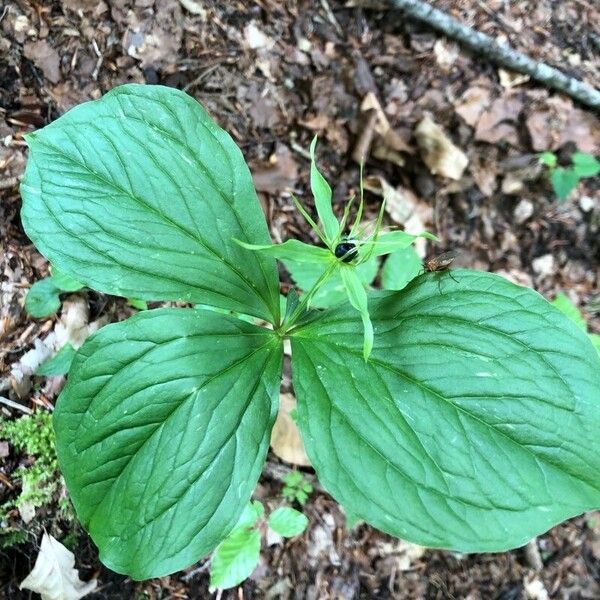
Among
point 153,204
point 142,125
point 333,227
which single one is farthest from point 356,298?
point 142,125

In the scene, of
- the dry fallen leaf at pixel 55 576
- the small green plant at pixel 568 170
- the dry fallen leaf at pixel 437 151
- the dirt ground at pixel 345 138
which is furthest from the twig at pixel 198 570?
the small green plant at pixel 568 170

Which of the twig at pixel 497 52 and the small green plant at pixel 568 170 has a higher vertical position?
the twig at pixel 497 52

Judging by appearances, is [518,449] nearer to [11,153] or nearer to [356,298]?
[356,298]

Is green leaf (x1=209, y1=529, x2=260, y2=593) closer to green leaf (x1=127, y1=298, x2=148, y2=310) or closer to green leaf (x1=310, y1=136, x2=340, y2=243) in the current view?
green leaf (x1=127, y1=298, x2=148, y2=310)

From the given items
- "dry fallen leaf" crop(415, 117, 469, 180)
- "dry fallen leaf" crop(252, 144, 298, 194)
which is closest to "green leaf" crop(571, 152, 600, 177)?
"dry fallen leaf" crop(415, 117, 469, 180)

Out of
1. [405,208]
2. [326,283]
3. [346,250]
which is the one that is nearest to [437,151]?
[405,208]

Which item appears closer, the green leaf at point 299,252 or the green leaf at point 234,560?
the green leaf at point 299,252

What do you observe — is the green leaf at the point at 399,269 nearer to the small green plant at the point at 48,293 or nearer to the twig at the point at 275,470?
the twig at the point at 275,470
